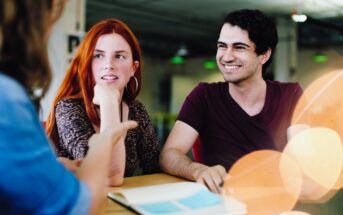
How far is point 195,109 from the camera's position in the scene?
1.96 m

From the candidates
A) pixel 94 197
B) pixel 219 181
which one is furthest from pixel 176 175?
pixel 94 197

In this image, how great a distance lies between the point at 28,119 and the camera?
62 centimetres

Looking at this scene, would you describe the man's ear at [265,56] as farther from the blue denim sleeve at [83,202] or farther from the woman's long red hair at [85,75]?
the blue denim sleeve at [83,202]

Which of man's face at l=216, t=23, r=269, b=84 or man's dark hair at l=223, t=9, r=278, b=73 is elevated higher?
man's dark hair at l=223, t=9, r=278, b=73

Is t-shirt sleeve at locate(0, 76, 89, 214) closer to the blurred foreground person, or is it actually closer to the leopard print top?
the blurred foreground person

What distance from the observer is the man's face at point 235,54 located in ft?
6.66

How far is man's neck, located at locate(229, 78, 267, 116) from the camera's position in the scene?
1986mm

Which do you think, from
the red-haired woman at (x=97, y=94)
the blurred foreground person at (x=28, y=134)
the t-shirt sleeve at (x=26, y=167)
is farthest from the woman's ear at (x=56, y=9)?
the red-haired woman at (x=97, y=94)

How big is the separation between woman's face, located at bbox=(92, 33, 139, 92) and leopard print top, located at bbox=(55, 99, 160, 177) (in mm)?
168

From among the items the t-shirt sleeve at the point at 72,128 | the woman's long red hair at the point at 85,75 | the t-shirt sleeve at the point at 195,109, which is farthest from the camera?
the t-shirt sleeve at the point at 195,109

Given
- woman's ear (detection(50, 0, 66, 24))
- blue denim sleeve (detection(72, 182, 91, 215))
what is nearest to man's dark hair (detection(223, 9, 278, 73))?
woman's ear (detection(50, 0, 66, 24))

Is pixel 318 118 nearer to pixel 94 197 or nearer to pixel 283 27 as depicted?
pixel 94 197

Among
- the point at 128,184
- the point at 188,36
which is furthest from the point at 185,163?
the point at 188,36

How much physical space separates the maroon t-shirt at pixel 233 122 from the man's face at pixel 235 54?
0.38ft
